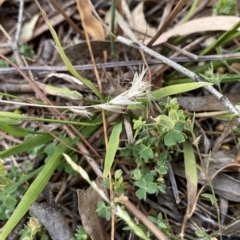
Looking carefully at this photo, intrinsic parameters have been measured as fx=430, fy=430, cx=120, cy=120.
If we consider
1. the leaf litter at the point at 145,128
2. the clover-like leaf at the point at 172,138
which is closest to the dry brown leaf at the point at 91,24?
the leaf litter at the point at 145,128

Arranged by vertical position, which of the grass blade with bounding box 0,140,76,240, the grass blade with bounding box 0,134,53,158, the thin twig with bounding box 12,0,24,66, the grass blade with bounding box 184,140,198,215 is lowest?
the grass blade with bounding box 184,140,198,215

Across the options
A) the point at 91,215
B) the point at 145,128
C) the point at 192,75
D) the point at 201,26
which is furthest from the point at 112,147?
the point at 201,26

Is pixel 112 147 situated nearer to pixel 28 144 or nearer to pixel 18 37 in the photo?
pixel 28 144

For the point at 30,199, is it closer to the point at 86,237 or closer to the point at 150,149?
the point at 86,237

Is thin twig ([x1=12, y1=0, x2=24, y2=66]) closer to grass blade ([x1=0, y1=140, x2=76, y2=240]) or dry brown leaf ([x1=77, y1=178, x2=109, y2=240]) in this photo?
grass blade ([x1=0, y1=140, x2=76, y2=240])

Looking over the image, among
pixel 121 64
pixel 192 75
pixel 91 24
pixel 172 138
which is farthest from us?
pixel 91 24

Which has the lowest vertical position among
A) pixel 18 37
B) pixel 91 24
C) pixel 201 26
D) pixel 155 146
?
pixel 155 146

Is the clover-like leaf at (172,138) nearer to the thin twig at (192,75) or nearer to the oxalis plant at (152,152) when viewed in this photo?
the oxalis plant at (152,152)

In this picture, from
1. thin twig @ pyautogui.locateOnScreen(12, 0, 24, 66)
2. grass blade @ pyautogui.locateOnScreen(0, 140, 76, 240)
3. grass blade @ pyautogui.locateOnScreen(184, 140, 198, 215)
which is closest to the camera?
grass blade @ pyautogui.locateOnScreen(0, 140, 76, 240)

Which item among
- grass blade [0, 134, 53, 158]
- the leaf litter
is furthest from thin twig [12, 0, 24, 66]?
grass blade [0, 134, 53, 158]
